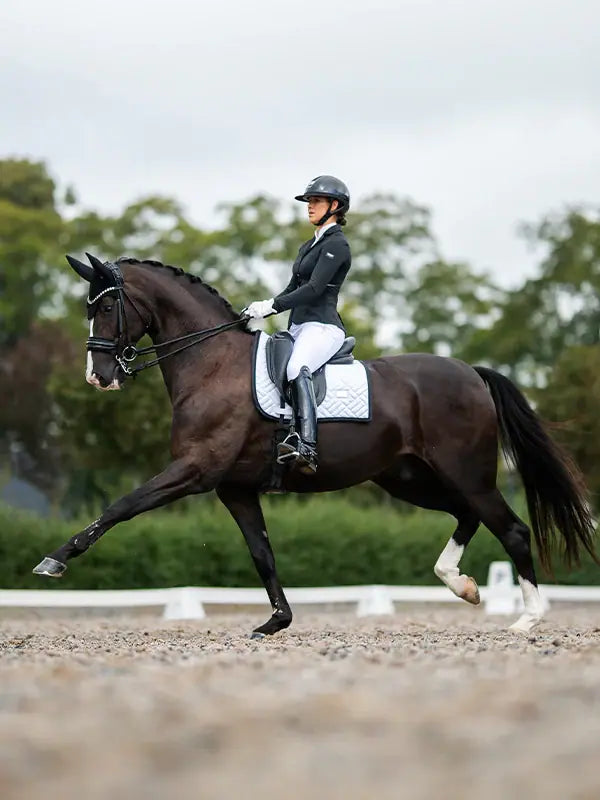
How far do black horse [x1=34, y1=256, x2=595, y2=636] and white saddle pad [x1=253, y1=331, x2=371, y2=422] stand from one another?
72 millimetres

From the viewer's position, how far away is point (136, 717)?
162 inches

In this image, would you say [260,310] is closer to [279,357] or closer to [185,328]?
[279,357]

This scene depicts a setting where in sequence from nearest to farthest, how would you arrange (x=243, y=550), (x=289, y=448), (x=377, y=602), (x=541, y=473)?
(x=289, y=448)
(x=541, y=473)
(x=377, y=602)
(x=243, y=550)

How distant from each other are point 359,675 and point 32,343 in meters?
43.3

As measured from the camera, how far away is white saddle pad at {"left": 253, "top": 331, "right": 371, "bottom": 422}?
9.97 m

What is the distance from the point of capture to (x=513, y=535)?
1058 cm

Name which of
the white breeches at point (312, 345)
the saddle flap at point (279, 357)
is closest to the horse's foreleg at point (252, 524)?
the saddle flap at point (279, 357)

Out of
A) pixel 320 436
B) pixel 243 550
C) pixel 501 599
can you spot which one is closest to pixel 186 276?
pixel 320 436

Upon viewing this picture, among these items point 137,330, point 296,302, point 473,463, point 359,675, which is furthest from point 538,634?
point 359,675

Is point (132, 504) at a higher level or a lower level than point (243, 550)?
higher

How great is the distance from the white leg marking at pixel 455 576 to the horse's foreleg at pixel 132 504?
2.12 m

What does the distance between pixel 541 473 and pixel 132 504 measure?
3.54m

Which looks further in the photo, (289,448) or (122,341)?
(122,341)

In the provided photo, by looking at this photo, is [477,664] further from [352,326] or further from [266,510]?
[352,326]
